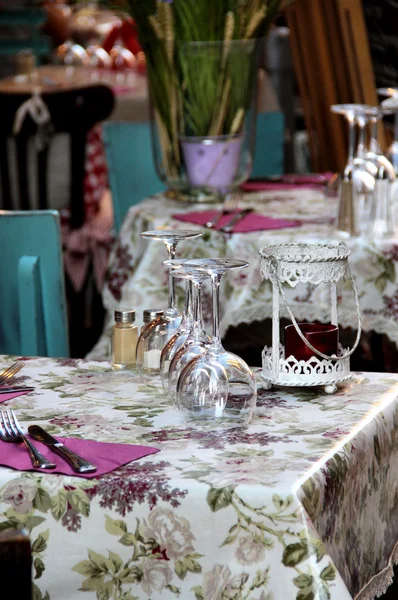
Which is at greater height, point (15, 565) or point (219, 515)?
point (15, 565)

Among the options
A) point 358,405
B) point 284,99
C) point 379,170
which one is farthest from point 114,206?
point 358,405

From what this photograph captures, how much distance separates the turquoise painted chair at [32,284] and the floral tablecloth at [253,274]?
20 centimetres

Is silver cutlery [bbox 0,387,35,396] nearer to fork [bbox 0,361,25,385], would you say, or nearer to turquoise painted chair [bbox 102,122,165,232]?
fork [bbox 0,361,25,385]

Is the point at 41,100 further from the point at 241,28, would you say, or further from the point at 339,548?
the point at 339,548

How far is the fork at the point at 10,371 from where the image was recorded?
1.71 metres

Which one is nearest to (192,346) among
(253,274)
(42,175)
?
(253,274)

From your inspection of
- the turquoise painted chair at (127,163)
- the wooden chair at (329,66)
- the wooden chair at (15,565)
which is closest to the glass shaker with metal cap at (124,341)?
the wooden chair at (15,565)

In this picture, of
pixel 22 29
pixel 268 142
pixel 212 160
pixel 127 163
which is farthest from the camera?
pixel 22 29

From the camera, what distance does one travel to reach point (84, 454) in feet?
4.43

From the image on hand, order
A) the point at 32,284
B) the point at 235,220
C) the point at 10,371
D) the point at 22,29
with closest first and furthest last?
the point at 10,371 < the point at 32,284 < the point at 235,220 < the point at 22,29

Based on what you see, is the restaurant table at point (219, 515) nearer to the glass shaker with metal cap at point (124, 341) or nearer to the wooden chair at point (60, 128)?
the glass shaker with metal cap at point (124, 341)

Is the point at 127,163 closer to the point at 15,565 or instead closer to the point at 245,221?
the point at 245,221

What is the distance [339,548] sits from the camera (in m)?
1.30

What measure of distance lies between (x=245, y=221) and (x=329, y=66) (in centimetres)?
257
